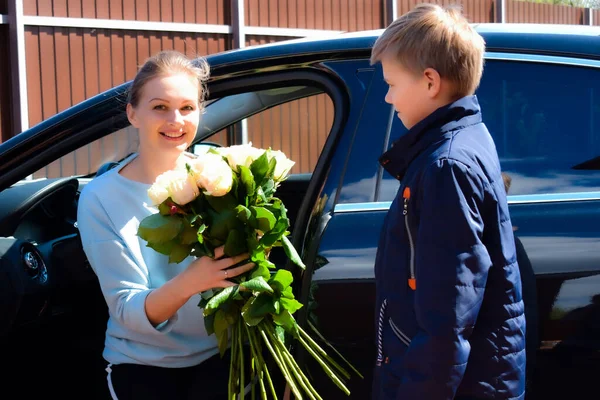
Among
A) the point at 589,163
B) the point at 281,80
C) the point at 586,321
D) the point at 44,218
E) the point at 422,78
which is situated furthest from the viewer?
the point at 44,218

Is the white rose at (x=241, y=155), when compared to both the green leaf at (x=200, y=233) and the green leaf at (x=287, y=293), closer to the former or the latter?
the green leaf at (x=200, y=233)

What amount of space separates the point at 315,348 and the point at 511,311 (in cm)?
62

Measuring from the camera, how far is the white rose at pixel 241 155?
1.96 metres

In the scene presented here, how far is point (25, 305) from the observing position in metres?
2.58

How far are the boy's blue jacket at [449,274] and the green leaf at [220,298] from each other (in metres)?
0.46

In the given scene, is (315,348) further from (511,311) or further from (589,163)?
(589,163)

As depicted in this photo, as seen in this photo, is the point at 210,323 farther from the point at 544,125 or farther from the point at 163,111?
the point at 544,125

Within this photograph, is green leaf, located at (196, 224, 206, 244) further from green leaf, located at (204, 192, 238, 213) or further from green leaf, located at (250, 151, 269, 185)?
green leaf, located at (250, 151, 269, 185)

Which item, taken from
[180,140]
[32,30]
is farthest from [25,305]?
[32,30]

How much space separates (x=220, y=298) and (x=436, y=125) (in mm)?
717

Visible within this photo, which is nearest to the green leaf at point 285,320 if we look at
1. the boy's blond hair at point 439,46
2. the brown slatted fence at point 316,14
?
the boy's blond hair at point 439,46

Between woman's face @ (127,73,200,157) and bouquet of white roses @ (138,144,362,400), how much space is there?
0.34 meters

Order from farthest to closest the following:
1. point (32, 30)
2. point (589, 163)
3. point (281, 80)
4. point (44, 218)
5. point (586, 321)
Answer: point (32, 30)
point (44, 218)
point (281, 80)
point (589, 163)
point (586, 321)

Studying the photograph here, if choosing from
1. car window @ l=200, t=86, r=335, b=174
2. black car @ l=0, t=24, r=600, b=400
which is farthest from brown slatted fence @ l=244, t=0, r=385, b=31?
black car @ l=0, t=24, r=600, b=400
